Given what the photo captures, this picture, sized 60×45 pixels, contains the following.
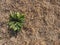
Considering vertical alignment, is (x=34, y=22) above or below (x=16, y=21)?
below

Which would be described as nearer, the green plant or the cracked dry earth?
the green plant

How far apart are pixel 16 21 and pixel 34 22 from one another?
2.75ft

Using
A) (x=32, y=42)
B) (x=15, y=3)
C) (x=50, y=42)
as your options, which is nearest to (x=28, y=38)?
(x=32, y=42)

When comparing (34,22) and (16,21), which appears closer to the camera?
(16,21)

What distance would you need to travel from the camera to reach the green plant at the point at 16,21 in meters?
8.56

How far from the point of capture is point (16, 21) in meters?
8.68

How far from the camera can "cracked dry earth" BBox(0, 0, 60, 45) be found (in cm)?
868

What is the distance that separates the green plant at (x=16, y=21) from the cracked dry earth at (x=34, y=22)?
0.84 feet

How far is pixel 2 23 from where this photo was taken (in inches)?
347

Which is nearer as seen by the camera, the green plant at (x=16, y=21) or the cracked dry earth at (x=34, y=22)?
the green plant at (x=16, y=21)

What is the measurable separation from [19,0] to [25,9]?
46 cm

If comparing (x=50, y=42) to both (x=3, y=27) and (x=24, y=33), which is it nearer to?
(x=24, y=33)

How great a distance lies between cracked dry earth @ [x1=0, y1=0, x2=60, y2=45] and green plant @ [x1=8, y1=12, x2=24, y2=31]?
257 millimetres

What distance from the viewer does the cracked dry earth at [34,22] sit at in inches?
342
